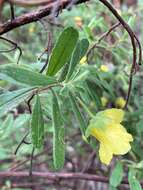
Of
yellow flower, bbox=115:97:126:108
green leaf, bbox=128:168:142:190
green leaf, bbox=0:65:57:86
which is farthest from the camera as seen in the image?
yellow flower, bbox=115:97:126:108

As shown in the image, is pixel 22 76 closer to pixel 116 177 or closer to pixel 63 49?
pixel 63 49

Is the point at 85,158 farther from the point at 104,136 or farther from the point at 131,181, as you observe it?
the point at 104,136

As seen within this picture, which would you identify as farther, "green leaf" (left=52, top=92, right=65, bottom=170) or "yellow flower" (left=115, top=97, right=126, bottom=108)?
"yellow flower" (left=115, top=97, right=126, bottom=108)

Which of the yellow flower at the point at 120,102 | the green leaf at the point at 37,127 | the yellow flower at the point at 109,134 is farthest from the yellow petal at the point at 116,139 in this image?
the yellow flower at the point at 120,102

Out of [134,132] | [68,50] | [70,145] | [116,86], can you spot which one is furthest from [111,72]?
[68,50]

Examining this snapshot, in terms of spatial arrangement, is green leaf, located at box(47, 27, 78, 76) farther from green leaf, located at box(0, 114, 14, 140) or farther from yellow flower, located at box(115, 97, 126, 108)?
yellow flower, located at box(115, 97, 126, 108)

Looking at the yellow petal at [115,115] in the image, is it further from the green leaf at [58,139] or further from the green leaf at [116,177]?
the green leaf at [116,177]

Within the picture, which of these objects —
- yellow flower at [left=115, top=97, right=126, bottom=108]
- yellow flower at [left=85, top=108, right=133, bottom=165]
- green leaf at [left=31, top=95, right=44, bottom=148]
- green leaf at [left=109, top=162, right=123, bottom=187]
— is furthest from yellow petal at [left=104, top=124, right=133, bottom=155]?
yellow flower at [left=115, top=97, right=126, bottom=108]
